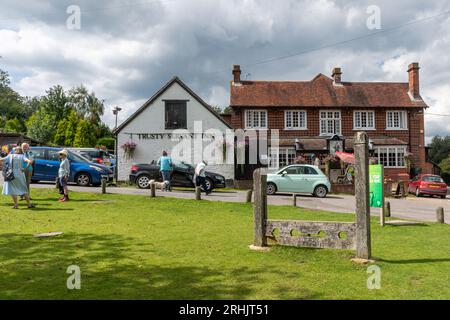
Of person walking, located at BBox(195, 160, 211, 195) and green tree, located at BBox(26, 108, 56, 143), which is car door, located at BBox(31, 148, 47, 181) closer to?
person walking, located at BBox(195, 160, 211, 195)

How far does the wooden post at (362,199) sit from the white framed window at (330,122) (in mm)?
27893

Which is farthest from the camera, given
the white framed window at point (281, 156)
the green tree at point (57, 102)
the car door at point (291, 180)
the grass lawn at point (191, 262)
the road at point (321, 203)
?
the green tree at point (57, 102)

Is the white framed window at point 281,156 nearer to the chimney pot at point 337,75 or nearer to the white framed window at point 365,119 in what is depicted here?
the white framed window at point 365,119

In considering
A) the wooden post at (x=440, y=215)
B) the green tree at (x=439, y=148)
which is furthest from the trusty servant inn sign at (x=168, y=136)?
the green tree at (x=439, y=148)

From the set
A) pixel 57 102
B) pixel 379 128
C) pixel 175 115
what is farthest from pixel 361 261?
pixel 57 102

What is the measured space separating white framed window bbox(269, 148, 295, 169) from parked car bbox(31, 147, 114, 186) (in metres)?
15.8

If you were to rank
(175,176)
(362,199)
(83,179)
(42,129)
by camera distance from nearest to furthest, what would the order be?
(362,199) → (83,179) → (175,176) → (42,129)

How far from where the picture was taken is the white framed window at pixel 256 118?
34166 millimetres

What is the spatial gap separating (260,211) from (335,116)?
28497 mm

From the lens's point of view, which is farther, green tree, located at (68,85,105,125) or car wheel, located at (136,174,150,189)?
green tree, located at (68,85,105,125)

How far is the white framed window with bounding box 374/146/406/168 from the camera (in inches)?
1337

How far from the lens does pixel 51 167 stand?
2044 cm

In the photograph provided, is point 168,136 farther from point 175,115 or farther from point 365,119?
point 365,119

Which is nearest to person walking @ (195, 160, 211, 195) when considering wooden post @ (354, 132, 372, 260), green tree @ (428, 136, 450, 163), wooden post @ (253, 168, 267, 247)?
wooden post @ (253, 168, 267, 247)
